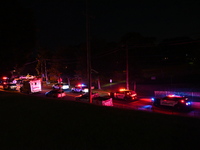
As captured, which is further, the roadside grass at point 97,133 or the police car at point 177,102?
the police car at point 177,102

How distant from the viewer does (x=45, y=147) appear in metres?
5.59

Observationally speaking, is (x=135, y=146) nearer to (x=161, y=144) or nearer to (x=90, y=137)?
(x=161, y=144)

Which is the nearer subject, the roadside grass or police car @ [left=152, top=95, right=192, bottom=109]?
the roadside grass

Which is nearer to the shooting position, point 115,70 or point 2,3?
point 2,3

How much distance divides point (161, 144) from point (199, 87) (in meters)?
23.1

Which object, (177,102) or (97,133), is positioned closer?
(97,133)

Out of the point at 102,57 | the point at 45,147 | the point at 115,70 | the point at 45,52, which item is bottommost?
the point at 45,147

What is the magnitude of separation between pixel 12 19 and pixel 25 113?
674 centimetres

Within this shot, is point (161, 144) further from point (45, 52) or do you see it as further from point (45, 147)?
point (45, 52)

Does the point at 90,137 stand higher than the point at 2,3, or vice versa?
the point at 2,3

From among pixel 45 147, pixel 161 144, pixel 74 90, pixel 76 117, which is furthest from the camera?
pixel 74 90

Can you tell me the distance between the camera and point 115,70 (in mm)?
40625

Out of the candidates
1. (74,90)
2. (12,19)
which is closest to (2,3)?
(12,19)

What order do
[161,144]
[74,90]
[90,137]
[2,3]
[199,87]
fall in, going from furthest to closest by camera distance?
[74,90] < [199,87] < [2,3] < [90,137] < [161,144]
